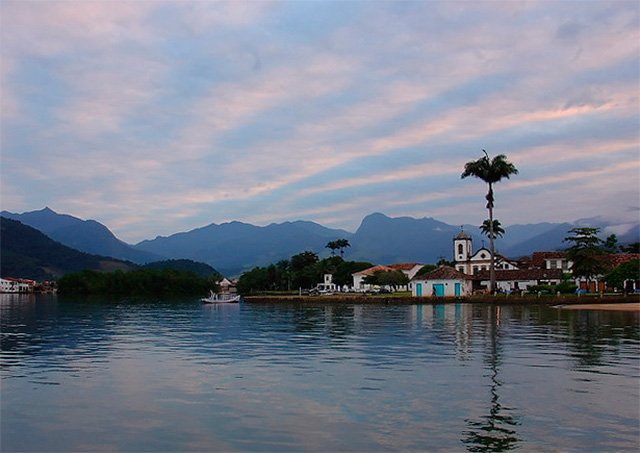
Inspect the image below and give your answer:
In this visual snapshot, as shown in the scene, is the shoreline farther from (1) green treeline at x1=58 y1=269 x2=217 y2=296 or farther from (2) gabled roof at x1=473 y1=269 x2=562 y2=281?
(1) green treeline at x1=58 y1=269 x2=217 y2=296

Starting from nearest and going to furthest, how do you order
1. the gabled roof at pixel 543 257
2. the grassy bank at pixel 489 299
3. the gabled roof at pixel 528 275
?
the grassy bank at pixel 489 299
the gabled roof at pixel 528 275
the gabled roof at pixel 543 257

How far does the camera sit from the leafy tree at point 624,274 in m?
72.1

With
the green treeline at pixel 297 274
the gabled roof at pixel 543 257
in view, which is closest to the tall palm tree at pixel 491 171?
the gabled roof at pixel 543 257

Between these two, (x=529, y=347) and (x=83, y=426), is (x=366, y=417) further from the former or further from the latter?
(x=529, y=347)

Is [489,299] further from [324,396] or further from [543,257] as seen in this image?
[324,396]

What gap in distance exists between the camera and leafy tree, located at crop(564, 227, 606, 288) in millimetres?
79500

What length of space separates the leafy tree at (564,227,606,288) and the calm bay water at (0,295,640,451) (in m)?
54.3

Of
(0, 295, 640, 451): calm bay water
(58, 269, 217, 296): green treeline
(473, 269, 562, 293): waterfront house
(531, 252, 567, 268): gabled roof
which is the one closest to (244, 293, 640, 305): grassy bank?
(473, 269, 562, 293): waterfront house

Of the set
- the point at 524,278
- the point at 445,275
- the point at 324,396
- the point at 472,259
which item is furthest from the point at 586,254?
the point at 324,396

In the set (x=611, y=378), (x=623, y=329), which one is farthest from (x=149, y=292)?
(x=611, y=378)

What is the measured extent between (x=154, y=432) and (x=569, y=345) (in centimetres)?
2049

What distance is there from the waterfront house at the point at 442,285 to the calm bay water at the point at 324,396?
57.6 meters

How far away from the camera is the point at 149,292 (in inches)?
6757

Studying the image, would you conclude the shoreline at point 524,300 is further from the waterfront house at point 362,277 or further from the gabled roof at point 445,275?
the waterfront house at point 362,277
